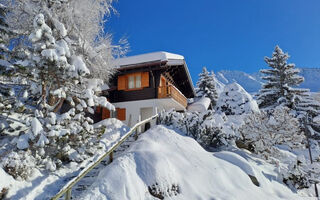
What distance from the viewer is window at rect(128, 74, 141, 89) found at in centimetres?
1681

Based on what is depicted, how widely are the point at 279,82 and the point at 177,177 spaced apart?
1977 cm

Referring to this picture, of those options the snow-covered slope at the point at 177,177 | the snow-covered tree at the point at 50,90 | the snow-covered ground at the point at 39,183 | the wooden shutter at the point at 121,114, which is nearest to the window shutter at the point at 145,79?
the wooden shutter at the point at 121,114

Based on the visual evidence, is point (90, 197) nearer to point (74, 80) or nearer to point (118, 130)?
point (74, 80)

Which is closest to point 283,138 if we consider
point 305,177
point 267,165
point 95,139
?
point 267,165

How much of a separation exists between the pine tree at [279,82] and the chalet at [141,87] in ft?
35.4

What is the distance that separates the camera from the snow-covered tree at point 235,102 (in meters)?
22.4

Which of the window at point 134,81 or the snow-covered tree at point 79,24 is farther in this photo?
the window at point 134,81

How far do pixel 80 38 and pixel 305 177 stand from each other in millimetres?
10716

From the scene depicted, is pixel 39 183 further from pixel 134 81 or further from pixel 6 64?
pixel 134 81

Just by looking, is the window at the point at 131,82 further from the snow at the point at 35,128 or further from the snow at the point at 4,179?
the snow at the point at 4,179

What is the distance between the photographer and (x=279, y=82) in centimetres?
2106

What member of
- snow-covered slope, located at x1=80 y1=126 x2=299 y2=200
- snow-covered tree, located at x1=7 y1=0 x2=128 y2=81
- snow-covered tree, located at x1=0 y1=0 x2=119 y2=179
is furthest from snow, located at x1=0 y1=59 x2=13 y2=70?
snow-covered slope, located at x1=80 y1=126 x2=299 y2=200

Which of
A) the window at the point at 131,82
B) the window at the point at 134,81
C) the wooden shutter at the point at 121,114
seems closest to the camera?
the window at the point at 134,81

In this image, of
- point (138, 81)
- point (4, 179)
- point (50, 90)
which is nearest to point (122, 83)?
point (138, 81)
